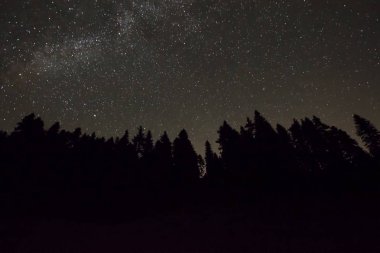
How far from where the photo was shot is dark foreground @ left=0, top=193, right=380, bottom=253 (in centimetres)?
2030

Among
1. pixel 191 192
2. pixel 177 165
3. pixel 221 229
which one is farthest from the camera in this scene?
pixel 177 165

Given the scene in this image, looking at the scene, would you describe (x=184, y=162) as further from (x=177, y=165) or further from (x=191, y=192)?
(x=191, y=192)

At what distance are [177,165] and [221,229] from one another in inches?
962

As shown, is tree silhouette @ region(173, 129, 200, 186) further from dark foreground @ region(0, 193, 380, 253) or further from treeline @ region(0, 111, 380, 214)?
dark foreground @ region(0, 193, 380, 253)

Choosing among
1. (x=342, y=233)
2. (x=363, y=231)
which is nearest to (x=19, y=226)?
(x=342, y=233)

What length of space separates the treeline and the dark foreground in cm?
523

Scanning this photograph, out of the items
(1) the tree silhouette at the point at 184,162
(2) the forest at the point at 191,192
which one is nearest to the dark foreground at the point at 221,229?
(2) the forest at the point at 191,192

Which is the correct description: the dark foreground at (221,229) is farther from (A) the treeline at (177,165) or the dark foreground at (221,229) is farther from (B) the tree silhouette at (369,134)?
(B) the tree silhouette at (369,134)


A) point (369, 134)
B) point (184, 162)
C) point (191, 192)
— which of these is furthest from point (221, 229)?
point (369, 134)

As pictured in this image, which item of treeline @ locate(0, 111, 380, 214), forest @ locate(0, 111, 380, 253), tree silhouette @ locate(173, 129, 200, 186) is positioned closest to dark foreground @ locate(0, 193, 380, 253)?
forest @ locate(0, 111, 380, 253)

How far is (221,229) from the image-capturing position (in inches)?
1029

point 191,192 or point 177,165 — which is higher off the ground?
point 177,165

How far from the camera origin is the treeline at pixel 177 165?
39.4m

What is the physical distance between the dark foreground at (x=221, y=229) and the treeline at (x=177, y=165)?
5232 mm
